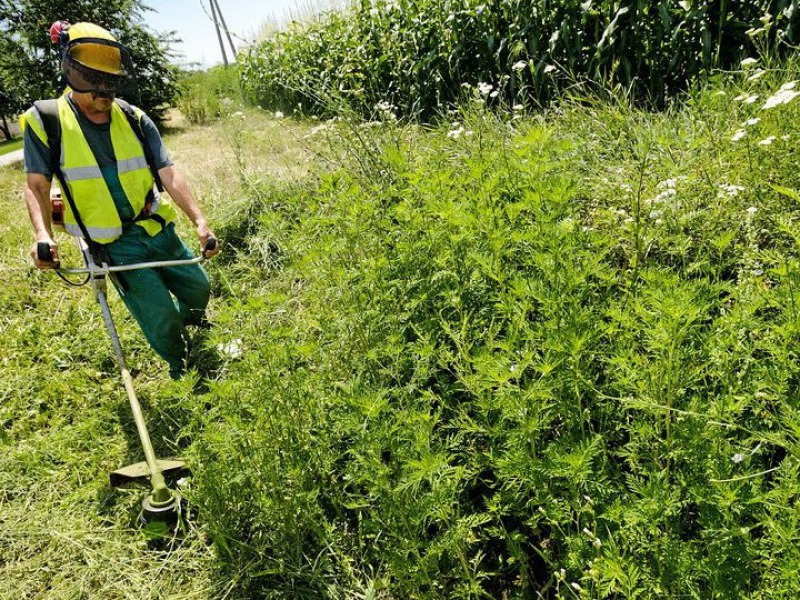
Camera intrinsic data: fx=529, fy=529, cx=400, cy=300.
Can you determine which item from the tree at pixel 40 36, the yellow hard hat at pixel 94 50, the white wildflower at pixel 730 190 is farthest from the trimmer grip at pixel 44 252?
the tree at pixel 40 36

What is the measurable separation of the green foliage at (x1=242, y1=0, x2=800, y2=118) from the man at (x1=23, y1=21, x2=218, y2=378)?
1.26m

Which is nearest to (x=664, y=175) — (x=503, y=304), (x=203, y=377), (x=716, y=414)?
(x=503, y=304)

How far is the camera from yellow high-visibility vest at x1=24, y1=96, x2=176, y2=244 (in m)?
3.13

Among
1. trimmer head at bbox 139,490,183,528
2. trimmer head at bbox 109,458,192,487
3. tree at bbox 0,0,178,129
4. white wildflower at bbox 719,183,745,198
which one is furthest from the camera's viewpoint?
tree at bbox 0,0,178,129

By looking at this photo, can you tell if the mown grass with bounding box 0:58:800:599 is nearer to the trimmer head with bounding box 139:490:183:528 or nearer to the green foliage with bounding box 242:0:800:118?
the trimmer head with bounding box 139:490:183:528

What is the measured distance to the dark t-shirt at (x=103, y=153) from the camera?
122 inches

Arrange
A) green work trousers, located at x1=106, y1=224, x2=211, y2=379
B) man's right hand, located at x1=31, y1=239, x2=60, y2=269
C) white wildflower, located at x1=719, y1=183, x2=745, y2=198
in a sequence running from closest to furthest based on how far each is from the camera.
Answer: white wildflower, located at x1=719, y1=183, x2=745, y2=198 < man's right hand, located at x1=31, y1=239, x2=60, y2=269 < green work trousers, located at x1=106, y1=224, x2=211, y2=379

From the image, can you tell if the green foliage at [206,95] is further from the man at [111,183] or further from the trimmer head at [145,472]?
the trimmer head at [145,472]

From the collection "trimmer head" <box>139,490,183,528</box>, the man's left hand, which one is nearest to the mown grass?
"trimmer head" <box>139,490,183,528</box>

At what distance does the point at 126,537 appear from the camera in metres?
2.73

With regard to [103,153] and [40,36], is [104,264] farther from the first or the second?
[40,36]

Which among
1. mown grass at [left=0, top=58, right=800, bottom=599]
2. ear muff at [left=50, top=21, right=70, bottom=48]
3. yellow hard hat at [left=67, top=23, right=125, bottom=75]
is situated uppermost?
ear muff at [left=50, top=21, right=70, bottom=48]

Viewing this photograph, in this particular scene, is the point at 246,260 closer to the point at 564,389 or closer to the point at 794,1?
the point at 564,389

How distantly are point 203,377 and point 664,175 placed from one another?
3313 millimetres
